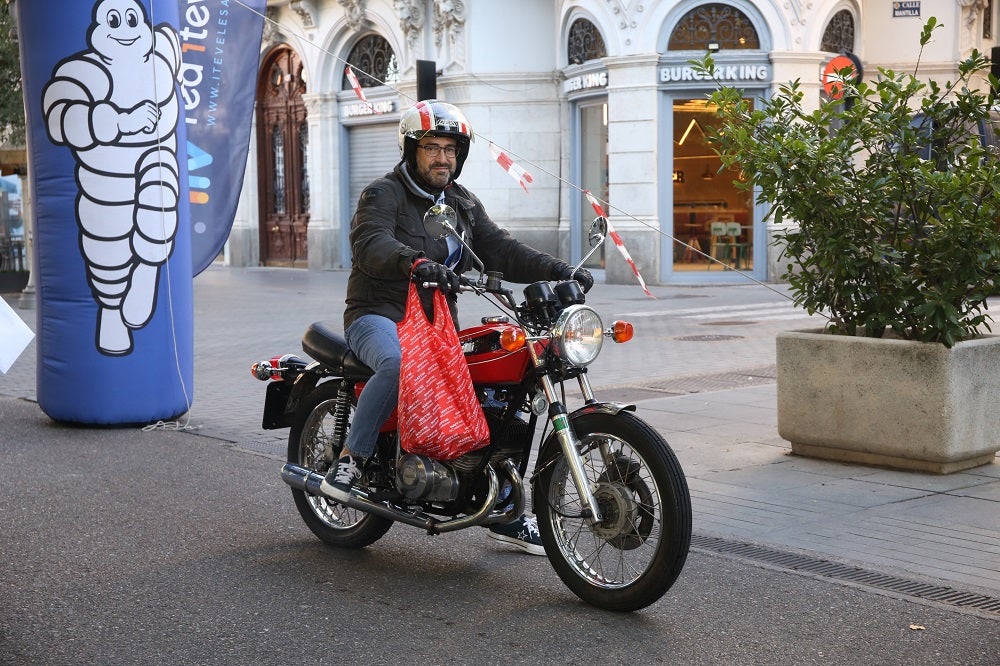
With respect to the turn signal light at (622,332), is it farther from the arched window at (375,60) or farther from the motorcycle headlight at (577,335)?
the arched window at (375,60)

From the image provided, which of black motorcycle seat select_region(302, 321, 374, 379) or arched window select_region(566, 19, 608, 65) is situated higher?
arched window select_region(566, 19, 608, 65)

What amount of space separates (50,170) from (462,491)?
485cm

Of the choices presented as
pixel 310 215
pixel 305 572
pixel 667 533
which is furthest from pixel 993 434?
pixel 310 215

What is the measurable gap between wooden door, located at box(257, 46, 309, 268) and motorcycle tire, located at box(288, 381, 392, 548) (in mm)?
24392

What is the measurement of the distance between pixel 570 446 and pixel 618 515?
0.28 metres

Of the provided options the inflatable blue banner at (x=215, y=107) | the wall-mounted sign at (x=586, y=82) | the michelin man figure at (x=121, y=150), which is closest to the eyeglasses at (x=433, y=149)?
the michelin man figure at (x=121, y=150)

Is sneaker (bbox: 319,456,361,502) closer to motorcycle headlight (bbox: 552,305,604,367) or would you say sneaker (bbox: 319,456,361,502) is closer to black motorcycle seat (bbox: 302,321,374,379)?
black motorcycle seat (bbox: 302,321,374,379)

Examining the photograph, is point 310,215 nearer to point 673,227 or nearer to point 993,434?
point 673,227

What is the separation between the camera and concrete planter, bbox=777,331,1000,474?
6676mm

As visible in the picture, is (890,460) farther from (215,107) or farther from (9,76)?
(9,76)

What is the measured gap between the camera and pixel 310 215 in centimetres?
2955

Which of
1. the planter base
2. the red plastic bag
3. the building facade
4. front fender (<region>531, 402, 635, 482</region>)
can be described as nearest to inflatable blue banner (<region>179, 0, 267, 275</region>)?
the planter base

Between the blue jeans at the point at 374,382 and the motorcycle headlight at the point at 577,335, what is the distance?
29.7 inches

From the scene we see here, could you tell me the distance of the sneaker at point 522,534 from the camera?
17.3ft
